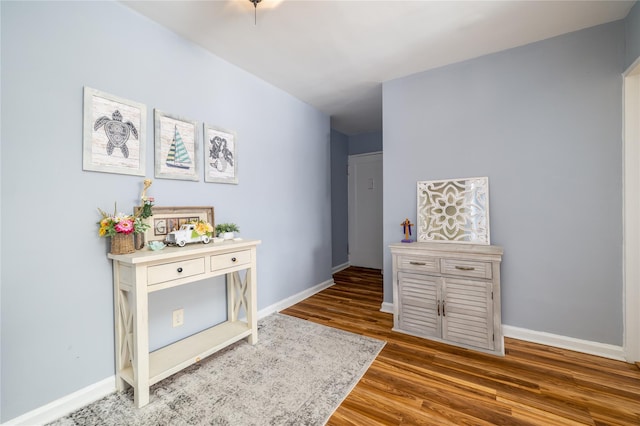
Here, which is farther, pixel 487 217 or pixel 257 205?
pixel 257 205

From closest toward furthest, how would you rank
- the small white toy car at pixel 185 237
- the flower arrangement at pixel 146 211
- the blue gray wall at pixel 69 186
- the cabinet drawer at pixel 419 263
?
the blue gray wall at pixel 69 186 → the flower arrangement at pixel 146 211 → the small white toy car at pixel 185 237 → the cabinet drawer at pixel 419 263

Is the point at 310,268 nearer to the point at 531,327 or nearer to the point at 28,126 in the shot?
the point at 531,327

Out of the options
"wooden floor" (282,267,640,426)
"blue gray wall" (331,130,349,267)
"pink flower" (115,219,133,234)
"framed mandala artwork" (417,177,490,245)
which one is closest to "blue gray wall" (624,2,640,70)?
"framed mandala artwork" (417,177,490,245)

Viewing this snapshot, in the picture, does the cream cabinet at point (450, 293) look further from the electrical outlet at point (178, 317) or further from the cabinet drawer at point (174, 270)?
the electrical outlet at point (178, 317)

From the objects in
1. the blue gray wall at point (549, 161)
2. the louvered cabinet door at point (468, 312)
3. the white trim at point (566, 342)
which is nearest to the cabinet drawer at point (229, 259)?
the louvered cabinet door at point (468, 312)

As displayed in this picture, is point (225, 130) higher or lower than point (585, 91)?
lower

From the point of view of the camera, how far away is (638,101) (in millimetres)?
1950

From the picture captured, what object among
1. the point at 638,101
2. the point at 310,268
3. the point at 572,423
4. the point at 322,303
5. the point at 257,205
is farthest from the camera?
the point at 310,268

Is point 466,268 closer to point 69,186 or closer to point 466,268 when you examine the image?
point 466,268

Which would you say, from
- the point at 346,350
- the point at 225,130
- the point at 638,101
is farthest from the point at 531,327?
A: the point at 225,130

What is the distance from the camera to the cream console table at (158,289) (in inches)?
60.7

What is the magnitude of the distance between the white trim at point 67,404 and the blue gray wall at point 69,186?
3 centimetres

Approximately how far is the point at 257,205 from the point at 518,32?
112 inches

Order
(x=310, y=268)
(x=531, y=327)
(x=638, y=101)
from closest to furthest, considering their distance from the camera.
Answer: (x=638, y=101) < (x=531, y=327) < (x=310, y=268)
